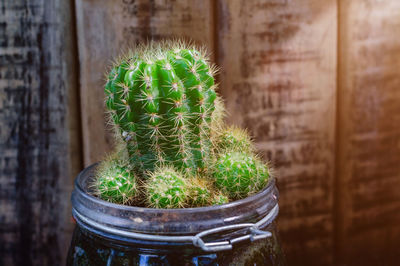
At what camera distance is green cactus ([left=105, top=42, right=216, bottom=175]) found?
79 cm

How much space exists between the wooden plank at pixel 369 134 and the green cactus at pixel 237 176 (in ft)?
2.07

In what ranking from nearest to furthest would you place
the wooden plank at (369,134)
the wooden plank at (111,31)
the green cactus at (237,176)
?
the green cactus at (237,176), the wooden plank at (111,31), the wooden plank at (369,134)

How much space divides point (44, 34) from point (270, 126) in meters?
0.65

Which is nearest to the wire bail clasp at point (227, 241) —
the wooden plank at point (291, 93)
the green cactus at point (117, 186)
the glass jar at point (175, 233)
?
the glass jar at point (175, 233)

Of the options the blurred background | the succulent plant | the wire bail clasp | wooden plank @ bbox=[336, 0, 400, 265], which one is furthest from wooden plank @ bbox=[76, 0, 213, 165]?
the wire bail clasp

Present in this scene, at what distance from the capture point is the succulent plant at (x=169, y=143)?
30.9 inches

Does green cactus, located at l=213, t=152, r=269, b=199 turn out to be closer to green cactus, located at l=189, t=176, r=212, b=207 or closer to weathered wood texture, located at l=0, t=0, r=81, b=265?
green cactus, located at l=189, t=176, r=212, b=207

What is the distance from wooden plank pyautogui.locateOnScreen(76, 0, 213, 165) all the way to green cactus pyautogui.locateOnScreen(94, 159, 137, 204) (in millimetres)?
399

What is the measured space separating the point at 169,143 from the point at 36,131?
0.51m

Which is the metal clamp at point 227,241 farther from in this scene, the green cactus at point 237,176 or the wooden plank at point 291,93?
the wooden plank at point 291,93

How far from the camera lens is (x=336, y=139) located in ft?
4.49

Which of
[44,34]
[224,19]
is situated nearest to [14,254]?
[44,34]

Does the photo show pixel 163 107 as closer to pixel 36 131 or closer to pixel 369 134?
pixel 36 131

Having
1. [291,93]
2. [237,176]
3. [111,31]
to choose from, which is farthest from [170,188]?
[291,93]
